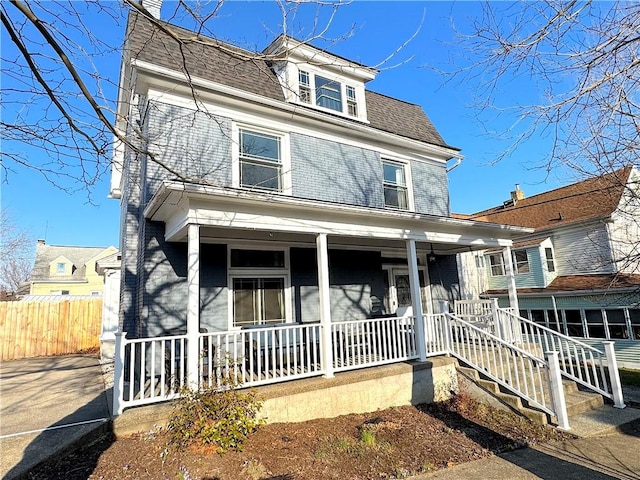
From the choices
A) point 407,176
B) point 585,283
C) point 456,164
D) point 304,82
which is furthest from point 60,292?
point 585,283

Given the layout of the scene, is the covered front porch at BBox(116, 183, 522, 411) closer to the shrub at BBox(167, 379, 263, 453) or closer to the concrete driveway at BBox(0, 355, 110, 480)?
the shrub at BBox(167, 379, 263, 453)

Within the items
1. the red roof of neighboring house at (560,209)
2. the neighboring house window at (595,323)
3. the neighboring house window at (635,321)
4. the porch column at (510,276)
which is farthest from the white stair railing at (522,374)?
the neighboring house window at (595,323)

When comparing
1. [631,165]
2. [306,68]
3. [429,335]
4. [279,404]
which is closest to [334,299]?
[429,335]

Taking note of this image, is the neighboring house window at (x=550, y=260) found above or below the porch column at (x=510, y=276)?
above

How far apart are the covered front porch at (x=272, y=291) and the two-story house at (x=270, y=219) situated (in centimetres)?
3

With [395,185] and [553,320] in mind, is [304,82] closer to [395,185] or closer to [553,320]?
[395,185]

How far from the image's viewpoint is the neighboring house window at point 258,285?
7.46m

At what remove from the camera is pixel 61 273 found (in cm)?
3291

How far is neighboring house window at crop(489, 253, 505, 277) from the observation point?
20.9 metres

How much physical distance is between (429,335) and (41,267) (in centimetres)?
3773

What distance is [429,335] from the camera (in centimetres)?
771

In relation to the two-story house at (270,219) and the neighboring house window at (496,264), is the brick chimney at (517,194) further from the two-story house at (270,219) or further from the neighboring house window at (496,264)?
the two-story house at (270,219)

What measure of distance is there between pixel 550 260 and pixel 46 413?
21440mm

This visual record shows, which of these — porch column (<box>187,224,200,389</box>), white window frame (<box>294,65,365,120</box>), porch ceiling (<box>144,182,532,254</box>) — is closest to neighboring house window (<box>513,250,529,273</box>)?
porch ceiling (<box>144,182,532,254</box>)
